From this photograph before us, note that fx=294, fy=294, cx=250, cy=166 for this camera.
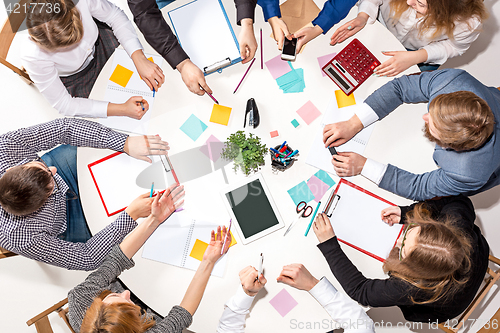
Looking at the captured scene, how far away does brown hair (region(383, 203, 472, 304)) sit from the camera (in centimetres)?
121

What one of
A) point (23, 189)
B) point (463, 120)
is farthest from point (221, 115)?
point (463, 120)

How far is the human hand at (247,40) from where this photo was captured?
4.99 feet

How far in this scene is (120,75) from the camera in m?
1.54

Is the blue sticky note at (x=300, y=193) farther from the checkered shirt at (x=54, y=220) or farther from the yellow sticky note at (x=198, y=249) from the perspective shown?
the checkered shirt at (x=54, y=220)

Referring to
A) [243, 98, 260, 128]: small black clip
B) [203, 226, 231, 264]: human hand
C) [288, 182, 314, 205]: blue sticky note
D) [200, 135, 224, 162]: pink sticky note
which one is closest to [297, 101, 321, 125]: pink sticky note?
[243, 98, 260, 128]: small black clip

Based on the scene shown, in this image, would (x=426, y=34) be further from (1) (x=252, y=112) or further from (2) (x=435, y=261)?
(2) (x=435, y=261)

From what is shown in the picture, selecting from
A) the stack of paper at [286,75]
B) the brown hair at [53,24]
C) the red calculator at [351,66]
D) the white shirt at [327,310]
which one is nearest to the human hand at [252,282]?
the white shirt at [327,310]

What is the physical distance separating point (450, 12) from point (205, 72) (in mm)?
1270

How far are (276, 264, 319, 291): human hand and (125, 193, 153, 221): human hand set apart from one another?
2.32 ft

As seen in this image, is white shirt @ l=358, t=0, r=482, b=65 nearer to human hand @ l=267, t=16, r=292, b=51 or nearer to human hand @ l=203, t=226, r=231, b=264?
human hand @ l=267, t=16, r=292, b=51

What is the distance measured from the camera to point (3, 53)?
4.97ft

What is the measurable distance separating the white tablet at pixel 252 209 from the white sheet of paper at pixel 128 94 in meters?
0.57

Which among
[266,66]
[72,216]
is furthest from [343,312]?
[72,216]

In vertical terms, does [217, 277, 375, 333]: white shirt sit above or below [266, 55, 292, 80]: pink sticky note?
below
